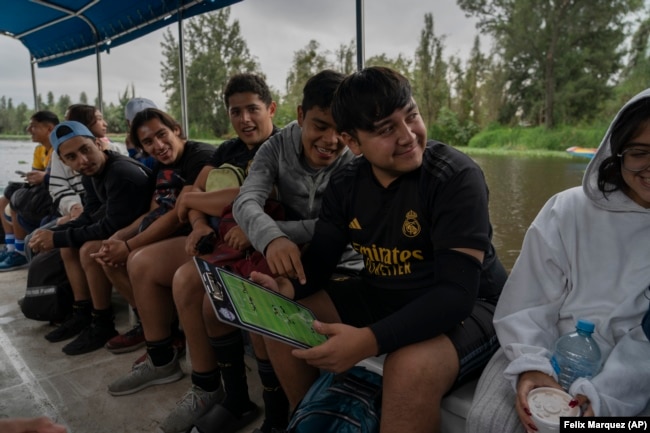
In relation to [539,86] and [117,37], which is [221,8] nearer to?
[117,37]

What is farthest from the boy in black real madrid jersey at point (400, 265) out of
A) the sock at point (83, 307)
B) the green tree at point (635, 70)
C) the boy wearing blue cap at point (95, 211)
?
the sock at point (83, 307)

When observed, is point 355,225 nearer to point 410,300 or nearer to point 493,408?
point 410,300

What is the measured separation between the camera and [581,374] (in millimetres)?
1143

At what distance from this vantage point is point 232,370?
181 cm

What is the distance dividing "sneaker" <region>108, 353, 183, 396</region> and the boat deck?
0.03 m

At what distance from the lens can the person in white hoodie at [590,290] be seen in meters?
1.07

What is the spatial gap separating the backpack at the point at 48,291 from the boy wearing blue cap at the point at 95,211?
0.33ft

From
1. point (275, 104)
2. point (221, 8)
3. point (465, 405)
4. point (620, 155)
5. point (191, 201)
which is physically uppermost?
point (221, 8)

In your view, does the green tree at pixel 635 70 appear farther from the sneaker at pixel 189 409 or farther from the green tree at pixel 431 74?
the sneaker at pixel 189 409

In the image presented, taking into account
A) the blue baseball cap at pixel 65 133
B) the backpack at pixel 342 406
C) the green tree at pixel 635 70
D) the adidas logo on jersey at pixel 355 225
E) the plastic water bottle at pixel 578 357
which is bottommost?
the backpack at pixel 342 406

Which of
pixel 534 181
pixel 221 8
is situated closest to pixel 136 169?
pixel 221 8

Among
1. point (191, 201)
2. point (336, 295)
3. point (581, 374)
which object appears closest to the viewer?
point (581, 374)

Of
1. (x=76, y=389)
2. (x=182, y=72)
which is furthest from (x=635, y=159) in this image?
(x=182, y=72)

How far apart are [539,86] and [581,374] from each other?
137 cm
